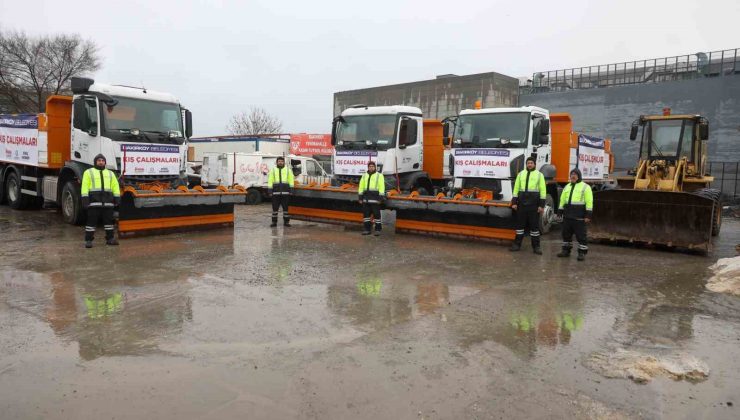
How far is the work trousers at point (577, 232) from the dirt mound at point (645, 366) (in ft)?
15.3

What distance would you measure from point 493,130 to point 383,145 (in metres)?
2.48

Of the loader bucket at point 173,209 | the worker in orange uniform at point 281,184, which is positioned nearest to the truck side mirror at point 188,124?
the loader bucket at point 173,209

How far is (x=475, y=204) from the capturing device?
10.2 m

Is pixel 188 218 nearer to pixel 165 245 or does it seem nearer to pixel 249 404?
pixel 165 245

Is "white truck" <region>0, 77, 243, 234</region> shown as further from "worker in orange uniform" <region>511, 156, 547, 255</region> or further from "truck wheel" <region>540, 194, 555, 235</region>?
"truck wheel" <region>540, 194, 555, 235</region>

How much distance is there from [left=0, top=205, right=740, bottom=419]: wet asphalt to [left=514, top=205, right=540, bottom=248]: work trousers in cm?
45

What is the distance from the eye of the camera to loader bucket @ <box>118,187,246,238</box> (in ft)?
33.3

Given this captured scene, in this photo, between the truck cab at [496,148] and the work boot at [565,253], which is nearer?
the work boot at [565,253]

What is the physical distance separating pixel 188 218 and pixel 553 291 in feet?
25.1

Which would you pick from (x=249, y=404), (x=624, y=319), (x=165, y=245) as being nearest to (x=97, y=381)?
(x=249, y=404)

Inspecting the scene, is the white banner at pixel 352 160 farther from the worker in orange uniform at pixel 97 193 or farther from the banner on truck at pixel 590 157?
the banner on truck at pixel 590 157

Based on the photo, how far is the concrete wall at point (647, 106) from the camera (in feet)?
92.1

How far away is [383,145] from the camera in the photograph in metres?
12.0

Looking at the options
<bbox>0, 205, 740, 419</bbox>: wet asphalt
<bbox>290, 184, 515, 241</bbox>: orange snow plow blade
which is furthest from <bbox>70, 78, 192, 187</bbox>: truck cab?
<bbox>290, 184, 515, 241</bbox>: orange snow plow blade
